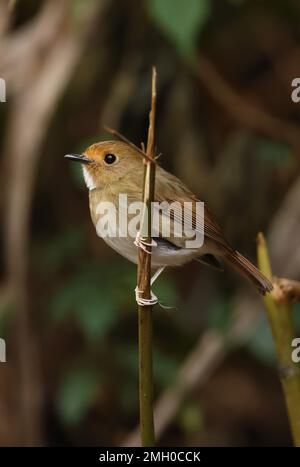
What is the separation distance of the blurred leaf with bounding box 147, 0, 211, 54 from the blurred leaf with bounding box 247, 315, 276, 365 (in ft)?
3.94

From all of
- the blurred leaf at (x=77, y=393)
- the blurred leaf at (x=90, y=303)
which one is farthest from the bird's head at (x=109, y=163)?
the blurred leaf at (x=77, y=393)

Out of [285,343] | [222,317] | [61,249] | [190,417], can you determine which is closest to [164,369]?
[190,417]

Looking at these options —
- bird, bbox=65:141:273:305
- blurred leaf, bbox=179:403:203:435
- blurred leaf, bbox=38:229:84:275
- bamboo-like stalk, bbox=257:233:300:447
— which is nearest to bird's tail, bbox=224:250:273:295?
bird, bbox=65:141:273:305

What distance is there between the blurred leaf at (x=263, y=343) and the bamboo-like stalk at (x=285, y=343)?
6.42 ft

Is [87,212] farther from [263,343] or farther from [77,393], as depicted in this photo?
[263,343]

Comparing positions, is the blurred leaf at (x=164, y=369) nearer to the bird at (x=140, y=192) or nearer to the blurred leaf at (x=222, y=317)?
the blurred leaf at (x=222, y=317)

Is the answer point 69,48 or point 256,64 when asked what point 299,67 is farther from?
point 69,48

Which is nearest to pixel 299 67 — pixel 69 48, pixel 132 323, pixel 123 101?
pixel 123 101

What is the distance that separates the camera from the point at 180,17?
271 cm

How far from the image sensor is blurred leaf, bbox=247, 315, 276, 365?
325 cm

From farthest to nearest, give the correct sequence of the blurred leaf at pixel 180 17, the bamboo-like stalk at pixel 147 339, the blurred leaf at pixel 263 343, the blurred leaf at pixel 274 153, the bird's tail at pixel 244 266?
the blurred leaf at pixel 274 153 < the blurred leaf at pixel 263 343 < the blurred leaf at pixel 180 17 < the bird's tail at pixel 244 266 < the bamboo-like stalk at pixel 147 339

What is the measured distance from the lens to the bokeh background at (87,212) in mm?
3287

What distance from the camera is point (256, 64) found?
4.14 metres
